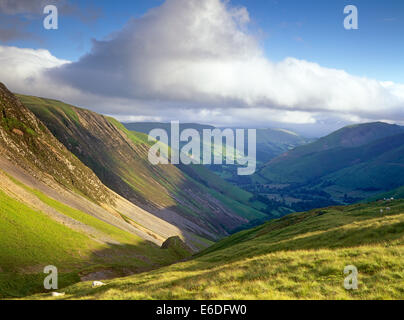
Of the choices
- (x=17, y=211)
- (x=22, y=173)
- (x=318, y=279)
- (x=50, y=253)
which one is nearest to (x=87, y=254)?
(x=50, y=253)

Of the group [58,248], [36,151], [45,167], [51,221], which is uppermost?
[36,151]

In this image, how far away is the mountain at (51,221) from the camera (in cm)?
6738

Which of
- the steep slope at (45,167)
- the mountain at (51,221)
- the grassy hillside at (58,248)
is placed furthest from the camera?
the steep slope at (45,167)

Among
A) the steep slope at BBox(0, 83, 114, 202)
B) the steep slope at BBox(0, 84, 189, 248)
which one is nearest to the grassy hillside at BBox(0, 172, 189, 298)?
the steep slope at BBox(0, 84, 189, 248)

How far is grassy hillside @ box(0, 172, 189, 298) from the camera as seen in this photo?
200 feet

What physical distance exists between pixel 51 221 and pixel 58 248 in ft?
52.6

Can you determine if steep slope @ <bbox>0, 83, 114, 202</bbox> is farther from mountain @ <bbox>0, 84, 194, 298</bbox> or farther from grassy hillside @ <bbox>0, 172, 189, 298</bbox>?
grassy hillside @ <bbox>0, 172, 189, 298</bbox>

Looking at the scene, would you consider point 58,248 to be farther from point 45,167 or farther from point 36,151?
point 36,151

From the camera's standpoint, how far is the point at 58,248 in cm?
8088

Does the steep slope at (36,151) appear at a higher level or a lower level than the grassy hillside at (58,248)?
higher

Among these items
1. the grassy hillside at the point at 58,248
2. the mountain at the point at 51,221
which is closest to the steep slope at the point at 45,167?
the mountain at the point at 51,221

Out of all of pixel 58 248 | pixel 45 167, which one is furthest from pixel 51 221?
pixel 45 167

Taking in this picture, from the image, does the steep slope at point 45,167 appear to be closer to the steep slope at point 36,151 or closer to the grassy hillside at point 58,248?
the steep slope at point 36,151
